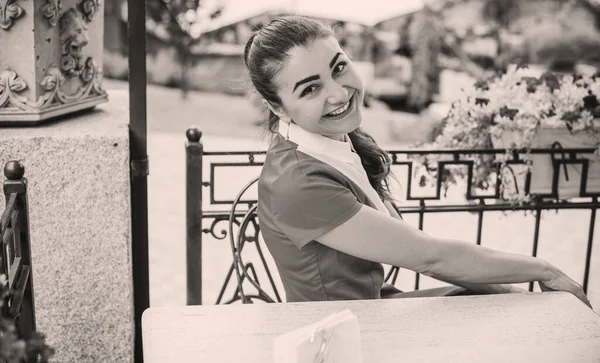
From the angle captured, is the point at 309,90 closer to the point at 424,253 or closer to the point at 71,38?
the point at 424,253

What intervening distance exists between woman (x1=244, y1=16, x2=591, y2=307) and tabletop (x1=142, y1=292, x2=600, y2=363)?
0.32 ft

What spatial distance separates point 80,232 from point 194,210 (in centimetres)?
40

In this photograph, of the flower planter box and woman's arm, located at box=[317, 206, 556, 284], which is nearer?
woman's arm, located at box=[317, 206, 556, 284]

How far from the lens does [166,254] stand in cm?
513

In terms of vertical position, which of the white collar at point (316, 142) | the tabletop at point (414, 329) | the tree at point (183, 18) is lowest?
the tabletop at point (414, 329)

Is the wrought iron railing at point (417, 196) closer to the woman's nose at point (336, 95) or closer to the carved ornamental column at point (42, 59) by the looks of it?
the carved ornamental column at point (42, 59)

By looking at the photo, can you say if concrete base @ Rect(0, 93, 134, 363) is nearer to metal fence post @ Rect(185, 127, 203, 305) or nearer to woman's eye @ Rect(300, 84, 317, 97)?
metal fence post @ Rect(185, 127, 203, 305)

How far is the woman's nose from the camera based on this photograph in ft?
5.88

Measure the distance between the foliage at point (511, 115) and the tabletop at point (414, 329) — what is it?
3.61 feet

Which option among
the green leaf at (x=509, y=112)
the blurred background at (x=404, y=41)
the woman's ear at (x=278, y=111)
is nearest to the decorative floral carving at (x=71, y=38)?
the woman's ear at (x=278, y=111)

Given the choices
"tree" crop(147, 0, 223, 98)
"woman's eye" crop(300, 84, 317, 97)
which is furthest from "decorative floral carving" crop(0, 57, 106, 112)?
"tree" crop(147, 0, 223, 98)

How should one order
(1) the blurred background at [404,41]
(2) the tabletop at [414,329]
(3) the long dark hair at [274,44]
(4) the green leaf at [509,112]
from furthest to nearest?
1. (1) the blurred background at [404,41]
2. (4) the green leaf at [509,112]
3. (3) the long dark hair at [274,44]
4. (2) the tabletop at [414,329]

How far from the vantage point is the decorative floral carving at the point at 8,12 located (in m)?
2.15

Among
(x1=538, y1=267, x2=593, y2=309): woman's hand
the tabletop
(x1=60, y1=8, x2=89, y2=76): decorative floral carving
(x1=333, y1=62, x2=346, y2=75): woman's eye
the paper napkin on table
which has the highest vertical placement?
(x1=60, y1=8, x2=89, y2=76): decorative floral carving
